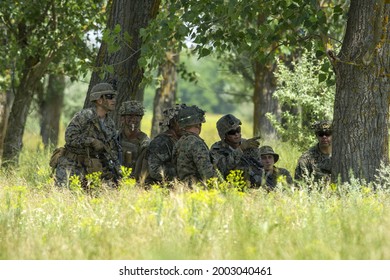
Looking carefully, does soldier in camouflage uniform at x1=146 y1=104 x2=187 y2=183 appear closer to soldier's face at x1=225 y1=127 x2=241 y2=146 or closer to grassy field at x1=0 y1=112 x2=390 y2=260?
soldier's face at x1=225 y1=127 x2=241 y2=146

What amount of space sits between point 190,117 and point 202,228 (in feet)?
10.4

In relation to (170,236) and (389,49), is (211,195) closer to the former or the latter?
(170,236)

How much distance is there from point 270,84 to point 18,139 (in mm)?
6908

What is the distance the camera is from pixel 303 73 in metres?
17.3

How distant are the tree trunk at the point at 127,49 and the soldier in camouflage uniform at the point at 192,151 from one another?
2.84 m

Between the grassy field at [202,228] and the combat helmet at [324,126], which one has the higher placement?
the combat helmet at [324,126]

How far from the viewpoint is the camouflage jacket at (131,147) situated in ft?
43.1

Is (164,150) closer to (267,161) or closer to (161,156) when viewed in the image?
(161,156)

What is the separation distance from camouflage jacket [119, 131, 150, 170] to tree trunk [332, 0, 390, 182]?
3.15 meters

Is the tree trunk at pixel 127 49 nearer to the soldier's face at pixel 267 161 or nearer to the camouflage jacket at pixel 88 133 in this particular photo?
the camouflage jacket at pixel 88 133

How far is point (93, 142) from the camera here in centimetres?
1202

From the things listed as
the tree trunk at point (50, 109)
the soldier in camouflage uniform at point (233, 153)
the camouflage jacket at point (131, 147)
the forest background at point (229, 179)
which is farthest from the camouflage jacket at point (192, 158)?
the tree trunk at point (50, 109)

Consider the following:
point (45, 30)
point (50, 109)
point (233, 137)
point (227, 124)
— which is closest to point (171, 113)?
point (227, 124)

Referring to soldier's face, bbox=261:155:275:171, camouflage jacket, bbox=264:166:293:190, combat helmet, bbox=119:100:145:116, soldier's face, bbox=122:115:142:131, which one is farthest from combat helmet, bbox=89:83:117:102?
camouflage jacket, bbox=264:166:293:190
